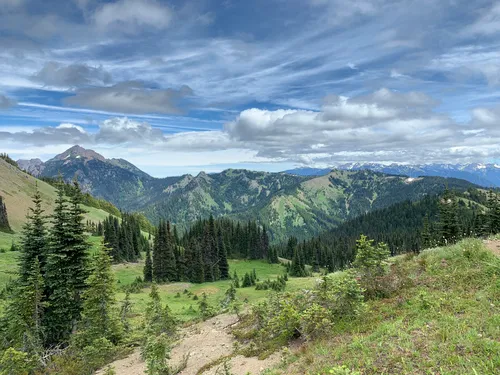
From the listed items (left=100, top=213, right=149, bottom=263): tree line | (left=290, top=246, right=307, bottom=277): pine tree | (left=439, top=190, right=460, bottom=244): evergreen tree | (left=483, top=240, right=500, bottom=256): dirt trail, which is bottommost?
(left=290, top=246, right=307, bottom=277): pine tree

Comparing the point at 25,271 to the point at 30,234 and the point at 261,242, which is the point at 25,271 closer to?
the point at 30,234

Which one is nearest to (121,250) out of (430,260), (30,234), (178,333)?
(30,234)

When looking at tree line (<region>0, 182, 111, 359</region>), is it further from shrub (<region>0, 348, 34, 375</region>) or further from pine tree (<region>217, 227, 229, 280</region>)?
pine tree (<region>217, 227, 229, 280</region>)

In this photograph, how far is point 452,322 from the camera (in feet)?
35.4

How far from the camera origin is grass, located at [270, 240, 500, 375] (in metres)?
8.73

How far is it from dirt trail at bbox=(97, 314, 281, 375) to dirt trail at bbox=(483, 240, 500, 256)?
13.2 meters

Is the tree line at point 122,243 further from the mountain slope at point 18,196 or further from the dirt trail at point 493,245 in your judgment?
the dirt trail at point 493,245

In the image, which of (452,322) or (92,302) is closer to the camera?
(452,322)

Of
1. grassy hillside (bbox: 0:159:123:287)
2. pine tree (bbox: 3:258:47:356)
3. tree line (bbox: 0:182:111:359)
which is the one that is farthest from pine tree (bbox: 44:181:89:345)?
grassy hillside (bbox: 0:159:123:287)

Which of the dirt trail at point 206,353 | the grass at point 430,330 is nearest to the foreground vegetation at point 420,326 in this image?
the grass at point 430,330

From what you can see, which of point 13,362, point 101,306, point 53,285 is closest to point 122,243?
point 53,285

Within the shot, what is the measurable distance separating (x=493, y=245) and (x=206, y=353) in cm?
1795

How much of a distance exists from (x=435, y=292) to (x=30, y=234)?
30.4 m

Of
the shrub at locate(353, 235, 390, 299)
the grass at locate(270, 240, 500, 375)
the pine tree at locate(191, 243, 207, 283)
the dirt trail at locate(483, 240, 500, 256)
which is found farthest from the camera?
the pine tree at locate(191, 243, 207, 283)
